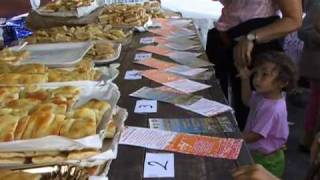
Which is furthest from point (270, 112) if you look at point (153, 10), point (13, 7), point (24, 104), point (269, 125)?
point (13, 7)

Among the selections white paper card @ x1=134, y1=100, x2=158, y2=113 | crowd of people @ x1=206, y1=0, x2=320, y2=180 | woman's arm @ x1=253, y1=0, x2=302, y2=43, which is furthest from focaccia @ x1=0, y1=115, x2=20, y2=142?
woman's arm @ x1=253, y1=0, x2=302, y2=43

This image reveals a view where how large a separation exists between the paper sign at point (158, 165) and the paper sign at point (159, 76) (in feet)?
1.95

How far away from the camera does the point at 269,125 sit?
1817 millimetres

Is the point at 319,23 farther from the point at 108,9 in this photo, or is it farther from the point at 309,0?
the point at 108,9

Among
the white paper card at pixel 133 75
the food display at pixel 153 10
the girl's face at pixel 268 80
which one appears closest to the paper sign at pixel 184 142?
the white paper card at pixel 133 75

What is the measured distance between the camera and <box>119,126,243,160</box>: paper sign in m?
1.06

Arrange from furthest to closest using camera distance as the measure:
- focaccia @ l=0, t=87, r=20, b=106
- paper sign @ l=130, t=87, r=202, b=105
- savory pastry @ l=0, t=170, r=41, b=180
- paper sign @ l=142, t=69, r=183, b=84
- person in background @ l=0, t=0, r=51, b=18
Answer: person in background @ l=0, t=0, r=51, b=18 < paper sign @ l=142, t=69, r=183, b=84 < paper sign @ l=130, t=87, r=202, b=105 < focaccia @ l=0, t=87, r=20, b=106 < savory pastry @ l=0, t=170, r=41, b=180

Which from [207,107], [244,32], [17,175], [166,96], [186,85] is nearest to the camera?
[17,175]

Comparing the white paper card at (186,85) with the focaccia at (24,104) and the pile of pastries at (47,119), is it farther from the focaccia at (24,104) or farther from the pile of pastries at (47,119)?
the focaccia at (24,104)

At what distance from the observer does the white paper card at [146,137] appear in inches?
44.1

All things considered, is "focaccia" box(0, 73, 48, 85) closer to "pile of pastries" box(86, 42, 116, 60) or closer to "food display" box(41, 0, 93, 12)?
"pile of pastries" box(86, 42, 116, 60)

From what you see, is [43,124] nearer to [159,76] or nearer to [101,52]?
[159,76]

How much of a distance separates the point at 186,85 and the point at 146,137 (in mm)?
451

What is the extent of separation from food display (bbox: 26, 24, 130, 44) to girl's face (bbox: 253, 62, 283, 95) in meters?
0.66
